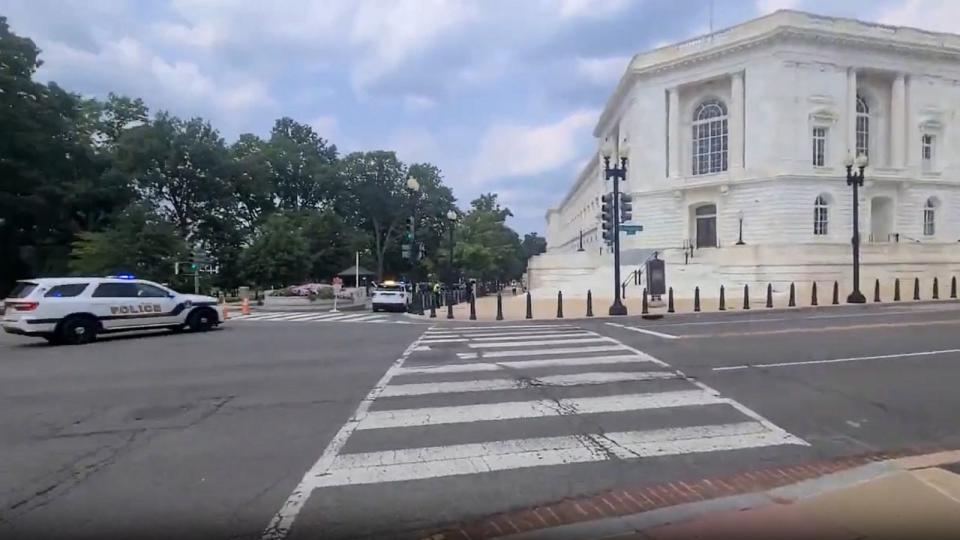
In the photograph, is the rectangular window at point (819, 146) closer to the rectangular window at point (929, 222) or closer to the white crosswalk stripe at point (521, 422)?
the rectangular window at point (929, 222)

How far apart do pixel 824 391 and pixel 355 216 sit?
84239mm

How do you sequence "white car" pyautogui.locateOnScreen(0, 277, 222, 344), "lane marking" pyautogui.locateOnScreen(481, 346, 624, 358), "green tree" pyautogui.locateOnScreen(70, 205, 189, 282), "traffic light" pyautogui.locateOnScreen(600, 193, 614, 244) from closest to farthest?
"lane marking" pyautogui.locateOnScreen(481, 346, 624, 358) → "white car" pyautogui.locateOnScreen(0, 277, 222, 344) → "traffic light" pyautogui.locateOnScreen(600, 193, 614, 244) → "green tree" pyautogui.locateOnScreen(70, 205, 189, 282)

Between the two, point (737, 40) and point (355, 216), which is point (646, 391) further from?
point (355, 216)

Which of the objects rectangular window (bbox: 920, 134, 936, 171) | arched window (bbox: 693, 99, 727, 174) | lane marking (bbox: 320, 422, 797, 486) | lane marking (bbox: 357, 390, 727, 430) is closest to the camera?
lane marking (bbox: 320, 422, 797, 486)

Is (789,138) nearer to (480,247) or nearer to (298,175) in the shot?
(480,247)

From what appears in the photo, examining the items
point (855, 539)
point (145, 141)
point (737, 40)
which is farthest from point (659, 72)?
point (855, 539)

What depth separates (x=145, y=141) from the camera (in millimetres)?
57469

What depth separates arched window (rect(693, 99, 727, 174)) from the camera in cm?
5088

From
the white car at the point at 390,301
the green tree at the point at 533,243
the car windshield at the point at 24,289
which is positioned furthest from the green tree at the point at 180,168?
the green tree at the point at 533,243

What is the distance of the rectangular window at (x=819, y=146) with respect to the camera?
47.5m

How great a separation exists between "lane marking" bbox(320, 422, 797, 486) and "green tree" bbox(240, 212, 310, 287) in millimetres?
53648

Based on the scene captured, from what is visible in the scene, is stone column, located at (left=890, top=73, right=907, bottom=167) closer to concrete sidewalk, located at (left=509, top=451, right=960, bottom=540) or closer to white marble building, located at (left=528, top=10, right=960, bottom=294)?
white marble building, located at (left=528, top=10, right=960, bottom=294)

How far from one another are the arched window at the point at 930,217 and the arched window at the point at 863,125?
19.9 feet

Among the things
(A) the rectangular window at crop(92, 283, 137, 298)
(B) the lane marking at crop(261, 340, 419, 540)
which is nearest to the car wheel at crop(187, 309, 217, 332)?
(A) the rectangular window at crop(92, 283, 137, 298)
